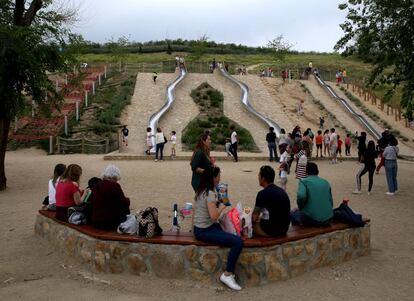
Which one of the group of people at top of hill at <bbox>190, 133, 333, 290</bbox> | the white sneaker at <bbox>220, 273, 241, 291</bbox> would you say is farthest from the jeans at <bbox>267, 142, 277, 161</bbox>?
the white sneaker at <bbox>220, 273, 241, 291</bbox>

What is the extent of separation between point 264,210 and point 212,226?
78 centimetres

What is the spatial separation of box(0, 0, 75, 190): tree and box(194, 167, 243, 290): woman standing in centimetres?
958

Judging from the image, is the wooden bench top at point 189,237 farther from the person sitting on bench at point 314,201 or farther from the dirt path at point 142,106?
the dirt path at point 142,106

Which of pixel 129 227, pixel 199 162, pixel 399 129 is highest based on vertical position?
pixel 399 129

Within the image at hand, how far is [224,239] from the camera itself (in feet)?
21.4

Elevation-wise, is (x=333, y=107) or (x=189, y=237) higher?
(x=333, y=107)

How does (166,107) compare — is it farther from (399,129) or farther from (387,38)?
(387,38)

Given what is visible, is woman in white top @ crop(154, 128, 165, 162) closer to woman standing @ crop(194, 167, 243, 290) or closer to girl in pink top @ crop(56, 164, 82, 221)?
girl in pink top @ crop(56, 164, 82, 221)


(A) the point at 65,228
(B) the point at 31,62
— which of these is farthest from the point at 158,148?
(A) the point at 65,228

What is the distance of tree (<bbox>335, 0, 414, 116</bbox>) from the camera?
13.8 metres

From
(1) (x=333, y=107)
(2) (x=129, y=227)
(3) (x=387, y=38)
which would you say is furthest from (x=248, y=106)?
(2) (x=129, y=227)

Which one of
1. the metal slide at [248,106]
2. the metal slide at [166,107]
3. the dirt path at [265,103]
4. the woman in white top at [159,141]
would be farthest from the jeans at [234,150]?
the dirt path at [265,103]

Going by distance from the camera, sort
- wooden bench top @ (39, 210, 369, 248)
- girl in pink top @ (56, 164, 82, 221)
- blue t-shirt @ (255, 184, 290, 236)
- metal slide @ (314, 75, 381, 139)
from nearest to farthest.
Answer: wooden bench top @ (39, 210, 369, 248) < blue t-shirt @ (255, 184, 290, 236) < girl in pink top @ (56, 164, 82, 221) < metal slide @ (314, 75, 381, 139)

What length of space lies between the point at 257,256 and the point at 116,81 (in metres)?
34.0
